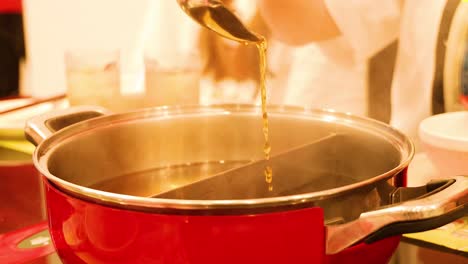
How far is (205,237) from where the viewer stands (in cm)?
47

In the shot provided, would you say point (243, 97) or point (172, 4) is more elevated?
point (172, 4)

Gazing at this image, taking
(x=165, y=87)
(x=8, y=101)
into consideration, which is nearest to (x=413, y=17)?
(x=165, y=87)

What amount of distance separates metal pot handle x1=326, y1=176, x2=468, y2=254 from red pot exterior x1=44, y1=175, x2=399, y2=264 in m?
0.02

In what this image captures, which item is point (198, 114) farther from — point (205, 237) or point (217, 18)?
point (205, 237)

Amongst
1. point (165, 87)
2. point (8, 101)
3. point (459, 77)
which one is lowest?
point (8, 101)

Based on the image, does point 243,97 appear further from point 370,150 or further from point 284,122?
point 370,150

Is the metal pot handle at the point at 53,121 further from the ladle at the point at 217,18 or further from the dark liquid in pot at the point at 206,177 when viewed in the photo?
the ladle at the point at 217,18

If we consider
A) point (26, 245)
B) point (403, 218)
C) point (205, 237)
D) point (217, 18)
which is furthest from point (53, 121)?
point (403, 218)

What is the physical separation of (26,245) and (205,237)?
400 millimetres

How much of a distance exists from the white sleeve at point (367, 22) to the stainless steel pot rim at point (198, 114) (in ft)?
1.20

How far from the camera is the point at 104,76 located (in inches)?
52.6

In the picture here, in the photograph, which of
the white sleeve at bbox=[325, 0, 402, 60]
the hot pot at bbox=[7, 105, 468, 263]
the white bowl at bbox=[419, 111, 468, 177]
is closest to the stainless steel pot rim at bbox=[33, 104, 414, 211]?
the hot pot at bbox=[7, 105, 468, 263]

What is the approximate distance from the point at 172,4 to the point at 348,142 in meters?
0.93

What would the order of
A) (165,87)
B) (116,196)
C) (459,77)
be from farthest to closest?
(165,87) < (459,77) < (116,196)
